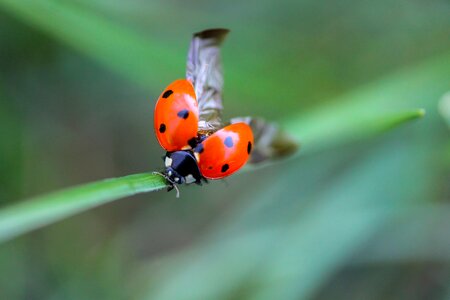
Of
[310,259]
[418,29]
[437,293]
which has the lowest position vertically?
[437,293]

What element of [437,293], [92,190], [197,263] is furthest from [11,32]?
[437,293]

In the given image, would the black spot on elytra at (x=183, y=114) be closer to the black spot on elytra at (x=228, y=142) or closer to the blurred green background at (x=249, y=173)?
the black spot on elytra at (x=228, y=142)

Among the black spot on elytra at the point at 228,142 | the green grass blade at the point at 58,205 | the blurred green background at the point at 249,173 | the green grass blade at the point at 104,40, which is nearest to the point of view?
the green grass blade at the point at 58,205

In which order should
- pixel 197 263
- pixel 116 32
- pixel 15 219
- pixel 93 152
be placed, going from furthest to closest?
pixel 93 152, pixel 197 263, pixel 116 32, pixel 15 219

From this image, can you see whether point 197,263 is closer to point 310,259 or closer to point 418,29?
point 310,259

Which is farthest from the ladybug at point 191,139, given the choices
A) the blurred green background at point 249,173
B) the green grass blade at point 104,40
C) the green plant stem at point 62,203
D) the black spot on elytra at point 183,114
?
the green grass blade at point 104,40

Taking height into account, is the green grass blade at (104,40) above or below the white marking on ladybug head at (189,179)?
above

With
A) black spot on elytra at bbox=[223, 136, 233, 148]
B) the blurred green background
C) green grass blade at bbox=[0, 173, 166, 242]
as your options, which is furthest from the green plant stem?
the blurred green background

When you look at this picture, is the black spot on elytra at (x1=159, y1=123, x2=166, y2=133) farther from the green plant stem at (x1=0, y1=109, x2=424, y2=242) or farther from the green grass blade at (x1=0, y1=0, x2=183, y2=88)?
the green grass blade at (x1=0, y1=0, x2=183, y2=88)
